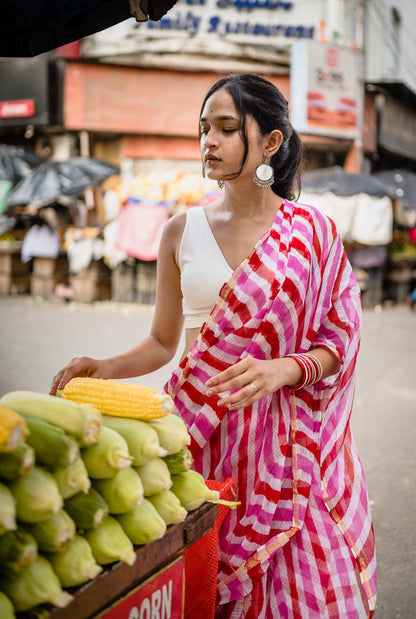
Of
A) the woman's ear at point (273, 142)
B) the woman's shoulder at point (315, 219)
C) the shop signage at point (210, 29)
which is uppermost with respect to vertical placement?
the shop signage at point (210, 29)

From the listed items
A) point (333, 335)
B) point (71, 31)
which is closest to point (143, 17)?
point (71, 31)

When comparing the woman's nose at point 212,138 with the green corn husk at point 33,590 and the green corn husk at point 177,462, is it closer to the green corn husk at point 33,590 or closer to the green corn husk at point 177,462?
the green corn husk at point 177,462

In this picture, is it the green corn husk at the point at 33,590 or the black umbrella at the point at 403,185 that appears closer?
the green corn husk at the point at 33,590

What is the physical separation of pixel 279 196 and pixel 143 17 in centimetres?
72

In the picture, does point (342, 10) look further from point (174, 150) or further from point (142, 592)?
point (142, 592)

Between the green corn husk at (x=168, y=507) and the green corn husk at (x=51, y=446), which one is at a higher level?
Answer: the green corn husk at (x=51, y=446)

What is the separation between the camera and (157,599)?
4.46 feet

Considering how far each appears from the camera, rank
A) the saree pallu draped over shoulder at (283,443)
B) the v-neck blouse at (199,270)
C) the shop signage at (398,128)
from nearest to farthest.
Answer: the saree pallu draped over shoulder at (283,443)
the v-neck blouse at (199,270)
the shop signage at (398,128)

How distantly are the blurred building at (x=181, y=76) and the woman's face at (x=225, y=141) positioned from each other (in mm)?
13071

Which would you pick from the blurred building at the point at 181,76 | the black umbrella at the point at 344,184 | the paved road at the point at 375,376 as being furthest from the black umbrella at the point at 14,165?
the black umbrella at the point at 344,184

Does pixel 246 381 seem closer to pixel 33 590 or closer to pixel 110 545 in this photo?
pixel 110 545

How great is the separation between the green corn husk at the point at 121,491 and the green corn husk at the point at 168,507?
0.10m

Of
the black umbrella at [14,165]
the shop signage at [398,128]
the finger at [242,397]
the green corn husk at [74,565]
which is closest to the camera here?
the green corn husk at [74,565]

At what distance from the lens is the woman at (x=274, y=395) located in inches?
76.6
